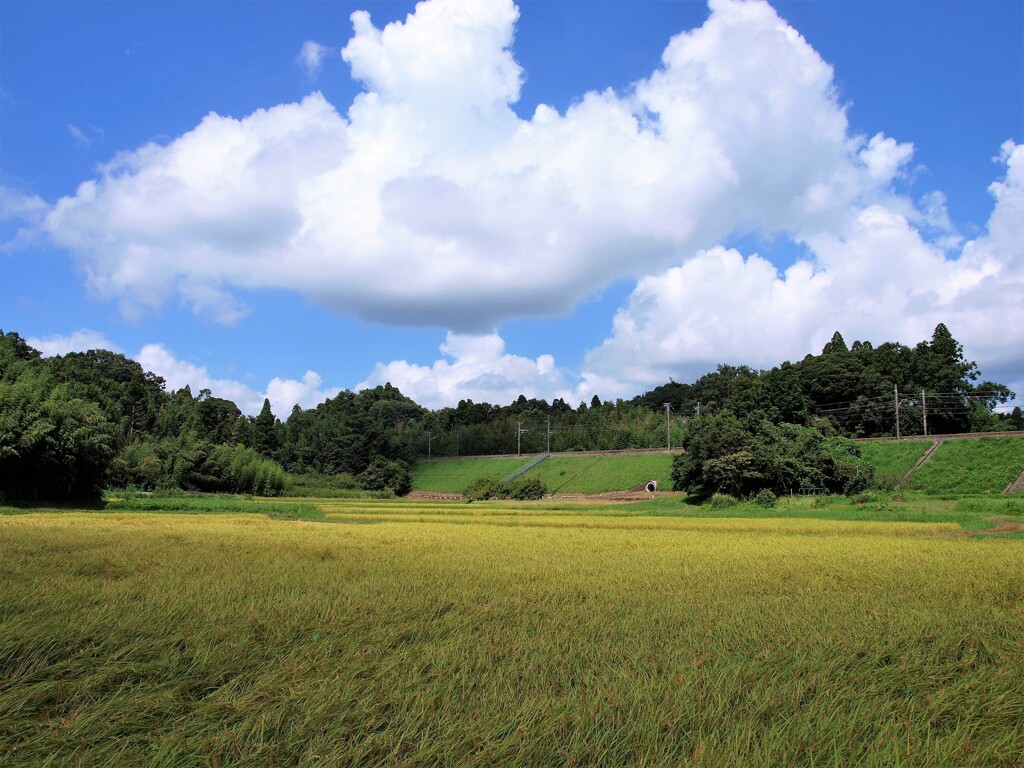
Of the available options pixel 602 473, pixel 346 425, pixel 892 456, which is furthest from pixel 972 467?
pixel 346 425

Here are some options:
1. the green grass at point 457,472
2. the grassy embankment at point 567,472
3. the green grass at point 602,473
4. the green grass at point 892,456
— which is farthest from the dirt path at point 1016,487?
the green grass at point 457,472

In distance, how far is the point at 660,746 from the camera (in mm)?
3809

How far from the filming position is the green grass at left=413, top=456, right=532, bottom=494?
6862 centimetres

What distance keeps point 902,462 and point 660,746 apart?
5051cm

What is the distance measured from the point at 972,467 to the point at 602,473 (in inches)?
1128

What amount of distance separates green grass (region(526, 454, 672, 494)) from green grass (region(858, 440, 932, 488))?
587 inches

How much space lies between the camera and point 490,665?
5.08 metres

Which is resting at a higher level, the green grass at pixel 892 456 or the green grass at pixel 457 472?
the green grass at pixel 892 456

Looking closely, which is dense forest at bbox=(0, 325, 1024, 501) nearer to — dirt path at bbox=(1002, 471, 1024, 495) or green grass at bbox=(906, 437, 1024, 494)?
green grass at bbox=(906, 437, 1024, 494)

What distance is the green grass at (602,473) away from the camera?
56.6 meters

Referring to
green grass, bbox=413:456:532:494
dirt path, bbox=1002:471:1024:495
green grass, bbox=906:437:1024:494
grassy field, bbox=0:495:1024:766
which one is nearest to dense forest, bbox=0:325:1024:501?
green grass, bbox=413:456:532:494

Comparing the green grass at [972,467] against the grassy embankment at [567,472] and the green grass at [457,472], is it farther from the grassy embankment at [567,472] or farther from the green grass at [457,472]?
the green grass at [457,472]

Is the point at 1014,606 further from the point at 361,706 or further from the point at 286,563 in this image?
the point at 286,563

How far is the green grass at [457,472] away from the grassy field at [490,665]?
5664 centimetres
